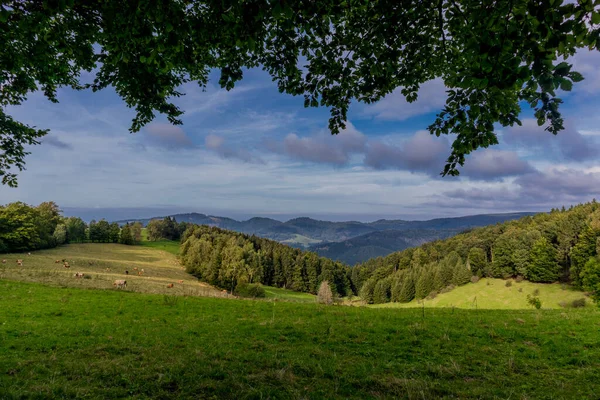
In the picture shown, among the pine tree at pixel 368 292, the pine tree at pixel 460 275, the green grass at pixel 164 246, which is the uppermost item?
the green grass at pixel 164 246

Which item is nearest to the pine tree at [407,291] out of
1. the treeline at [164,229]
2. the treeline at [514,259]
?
the treeline at [514,259]

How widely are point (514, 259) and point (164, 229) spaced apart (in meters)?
131

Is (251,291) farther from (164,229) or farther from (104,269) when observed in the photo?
(164,229)

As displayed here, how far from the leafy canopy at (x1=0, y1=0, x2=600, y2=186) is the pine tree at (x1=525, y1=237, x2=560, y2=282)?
301 feet

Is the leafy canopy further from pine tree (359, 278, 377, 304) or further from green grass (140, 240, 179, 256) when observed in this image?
green grass (140, 240, 179, 256)

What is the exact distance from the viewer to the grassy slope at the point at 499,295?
218 feet

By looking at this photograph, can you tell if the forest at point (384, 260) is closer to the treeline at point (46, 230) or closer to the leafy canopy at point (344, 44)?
the treeline at point (46, 230)

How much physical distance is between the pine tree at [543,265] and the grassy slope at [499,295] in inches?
74.1

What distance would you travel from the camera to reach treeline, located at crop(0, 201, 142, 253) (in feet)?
190

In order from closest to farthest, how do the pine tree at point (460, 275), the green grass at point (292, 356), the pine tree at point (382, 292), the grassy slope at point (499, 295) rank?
the green grass at point (292, 356)
the grassy slope at point (499, 295)
the pine tree at point (460, 275)
the pine tree at point (382, 292)

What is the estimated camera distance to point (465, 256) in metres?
105

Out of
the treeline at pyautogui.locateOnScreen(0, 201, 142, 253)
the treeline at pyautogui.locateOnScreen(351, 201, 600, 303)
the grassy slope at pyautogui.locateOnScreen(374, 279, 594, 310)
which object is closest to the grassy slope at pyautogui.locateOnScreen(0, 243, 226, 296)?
the treeline at pyautogui.locateOnScreen(0, 201, 142, 253)

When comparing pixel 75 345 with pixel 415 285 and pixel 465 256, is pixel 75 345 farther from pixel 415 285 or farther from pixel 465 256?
pixel 465 256

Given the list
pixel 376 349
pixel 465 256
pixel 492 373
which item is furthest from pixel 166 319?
pixel 465 256
